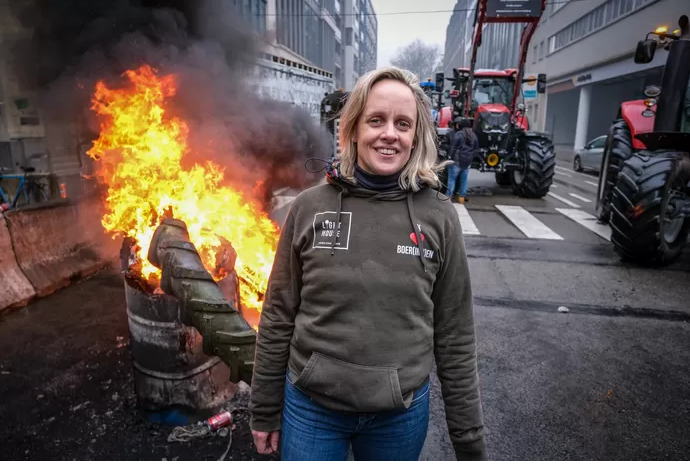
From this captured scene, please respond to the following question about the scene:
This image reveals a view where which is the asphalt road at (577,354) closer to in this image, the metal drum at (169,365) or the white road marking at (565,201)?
the metal drum at (169,365)

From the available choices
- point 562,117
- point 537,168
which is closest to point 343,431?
point 537,168

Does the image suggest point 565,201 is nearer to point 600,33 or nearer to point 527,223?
point 527,223

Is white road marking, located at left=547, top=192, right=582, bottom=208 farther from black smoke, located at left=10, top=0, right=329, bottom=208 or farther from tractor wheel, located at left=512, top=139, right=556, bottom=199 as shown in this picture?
black smoke, located at left=10, top=0, right=329, bottom=208

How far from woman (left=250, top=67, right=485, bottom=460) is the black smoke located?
150 inches

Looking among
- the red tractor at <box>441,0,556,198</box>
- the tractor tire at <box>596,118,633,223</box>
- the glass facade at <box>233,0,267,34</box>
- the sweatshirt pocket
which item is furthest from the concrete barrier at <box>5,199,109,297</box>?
the red tractor at <box>441,0,556,198</box>

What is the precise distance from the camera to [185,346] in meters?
3.22

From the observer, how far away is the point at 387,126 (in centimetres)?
161

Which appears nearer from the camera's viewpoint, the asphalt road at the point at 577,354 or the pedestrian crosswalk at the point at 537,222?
the asphalt road at the point at 577,354

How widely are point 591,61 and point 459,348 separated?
3282 centimetres

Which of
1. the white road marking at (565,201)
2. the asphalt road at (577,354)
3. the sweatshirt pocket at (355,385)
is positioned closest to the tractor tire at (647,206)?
the asphalt road at (577,354)

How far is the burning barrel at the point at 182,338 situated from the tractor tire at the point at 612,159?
7135mm

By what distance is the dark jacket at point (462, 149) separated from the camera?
10523 millimetres

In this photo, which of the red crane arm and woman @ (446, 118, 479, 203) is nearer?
woman @ (446, 118, 479, 203)

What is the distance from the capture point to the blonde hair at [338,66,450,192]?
5.35 feet
